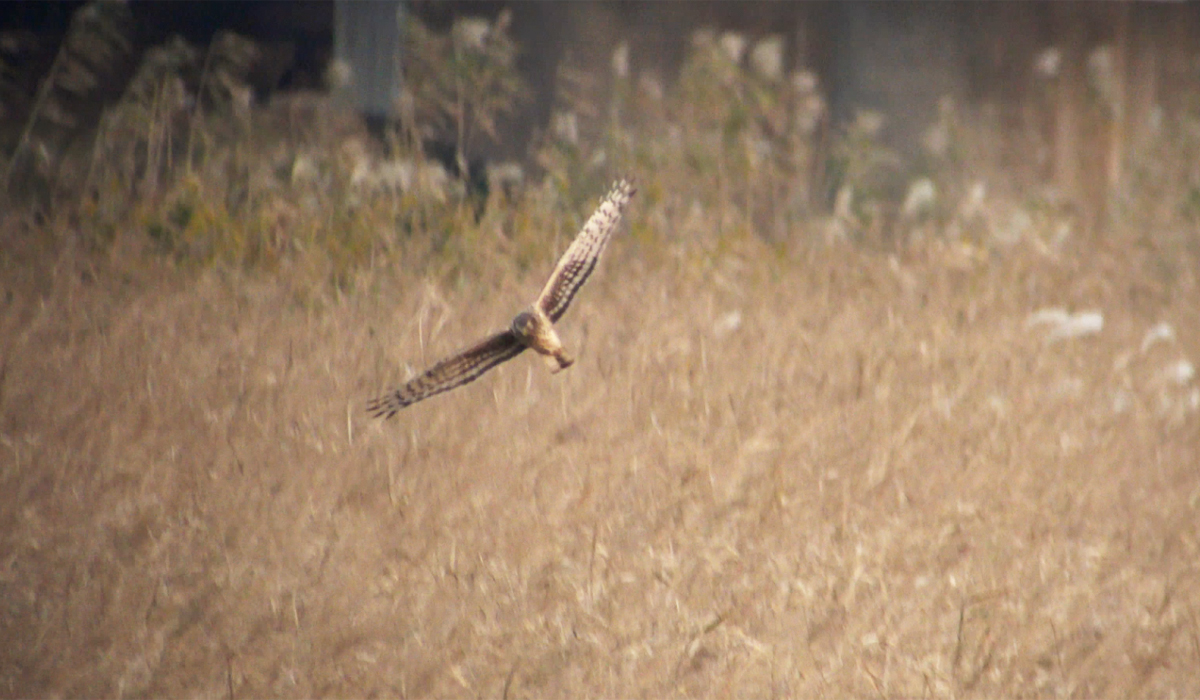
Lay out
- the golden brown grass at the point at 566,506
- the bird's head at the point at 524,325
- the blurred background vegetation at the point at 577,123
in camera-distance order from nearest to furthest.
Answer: the bird's head at the point at 524,325 < the golden brown grass at the point at 566,506 < the blurred background vegetation at the point at 577,123

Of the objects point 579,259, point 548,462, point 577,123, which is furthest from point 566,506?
point 577,123

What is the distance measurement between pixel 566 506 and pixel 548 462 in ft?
0.55

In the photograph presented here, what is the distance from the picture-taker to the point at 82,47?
4258 millimetres

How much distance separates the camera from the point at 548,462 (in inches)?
132

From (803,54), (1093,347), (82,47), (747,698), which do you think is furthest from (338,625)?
(803,54)

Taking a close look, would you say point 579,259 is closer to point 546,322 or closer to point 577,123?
point 546,322

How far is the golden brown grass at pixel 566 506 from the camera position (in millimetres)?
2789

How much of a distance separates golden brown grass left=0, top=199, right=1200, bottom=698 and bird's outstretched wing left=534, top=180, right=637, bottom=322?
2.70 feet

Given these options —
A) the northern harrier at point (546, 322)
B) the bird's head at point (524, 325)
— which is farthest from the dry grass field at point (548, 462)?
the bird's head at point (524, 325)

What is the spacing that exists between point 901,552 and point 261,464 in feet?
5.75

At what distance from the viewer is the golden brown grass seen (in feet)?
9.15

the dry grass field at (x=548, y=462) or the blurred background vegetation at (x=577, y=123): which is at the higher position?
the blurred background vegetation at (x=577, y=123)

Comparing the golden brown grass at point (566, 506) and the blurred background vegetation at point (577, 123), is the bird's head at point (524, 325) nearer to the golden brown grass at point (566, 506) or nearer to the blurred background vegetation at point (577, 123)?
the golden brown grass at point (566, 506)

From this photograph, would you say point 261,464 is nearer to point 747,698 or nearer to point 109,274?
point 109,274
